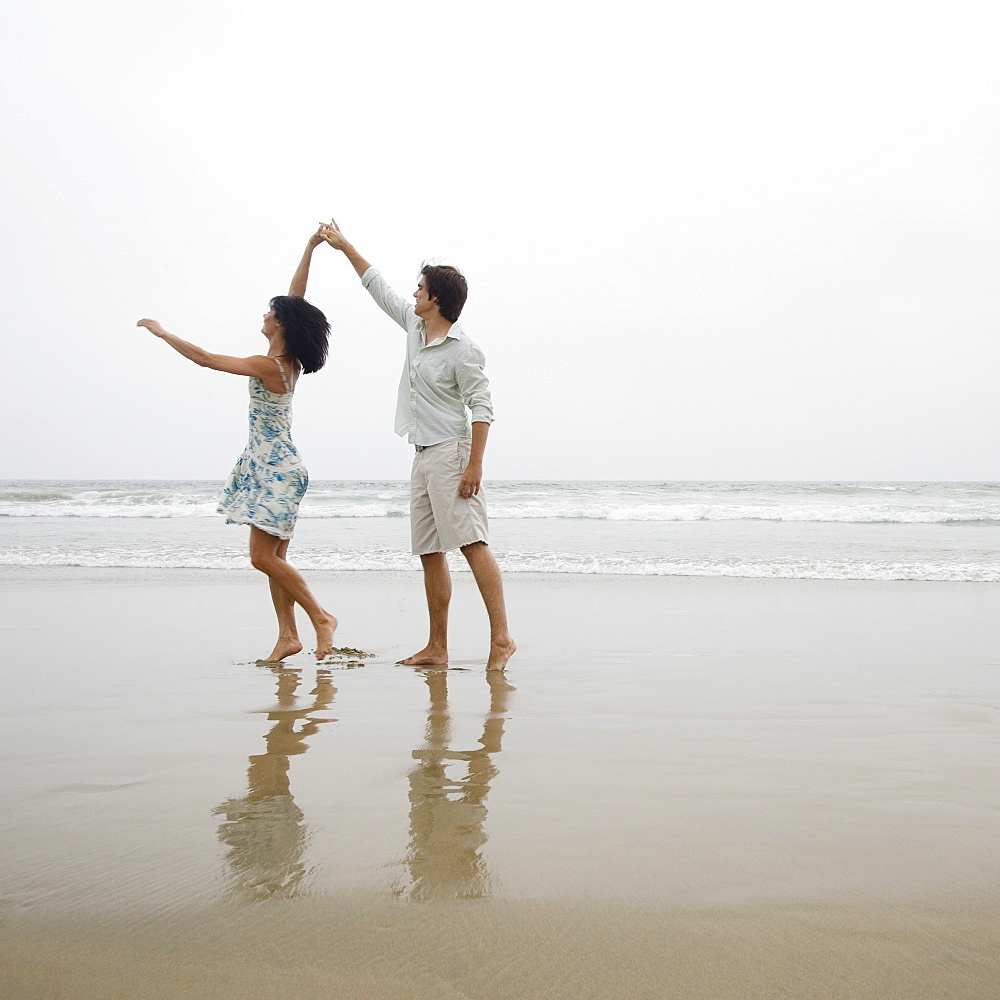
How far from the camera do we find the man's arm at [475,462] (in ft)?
11.5

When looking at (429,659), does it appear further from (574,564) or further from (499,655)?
(574,564)

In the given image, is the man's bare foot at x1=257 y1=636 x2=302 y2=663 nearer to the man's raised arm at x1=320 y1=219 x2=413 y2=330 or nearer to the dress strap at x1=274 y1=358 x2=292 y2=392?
the dress strap at x1=274 y1=358 x2=292 y2=392

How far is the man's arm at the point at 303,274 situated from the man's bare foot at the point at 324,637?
4.90 feet

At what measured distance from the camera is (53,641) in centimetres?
400

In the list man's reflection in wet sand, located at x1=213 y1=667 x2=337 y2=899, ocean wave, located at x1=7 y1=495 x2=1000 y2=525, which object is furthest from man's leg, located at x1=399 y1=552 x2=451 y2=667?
ocean wave, located at x1=7 y1=495 x2=1000 y2=525

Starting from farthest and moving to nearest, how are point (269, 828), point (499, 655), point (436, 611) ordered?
point (436, 611)
point (499, 655)
point (269, 828)

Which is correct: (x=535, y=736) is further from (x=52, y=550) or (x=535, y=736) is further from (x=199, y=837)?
(x=52, y=550)

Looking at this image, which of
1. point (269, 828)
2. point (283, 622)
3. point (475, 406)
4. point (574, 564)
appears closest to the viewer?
point (269, 828)

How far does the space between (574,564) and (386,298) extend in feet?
15.1

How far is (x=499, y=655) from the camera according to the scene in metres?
3.45

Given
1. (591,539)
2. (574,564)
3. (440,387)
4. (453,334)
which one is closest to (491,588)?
(440,387)

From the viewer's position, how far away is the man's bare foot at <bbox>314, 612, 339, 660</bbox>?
12.0 feet

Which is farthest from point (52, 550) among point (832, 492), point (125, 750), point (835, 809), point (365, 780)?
point (832, 492)

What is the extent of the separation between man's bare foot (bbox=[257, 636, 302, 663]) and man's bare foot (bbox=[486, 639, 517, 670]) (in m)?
0.90
